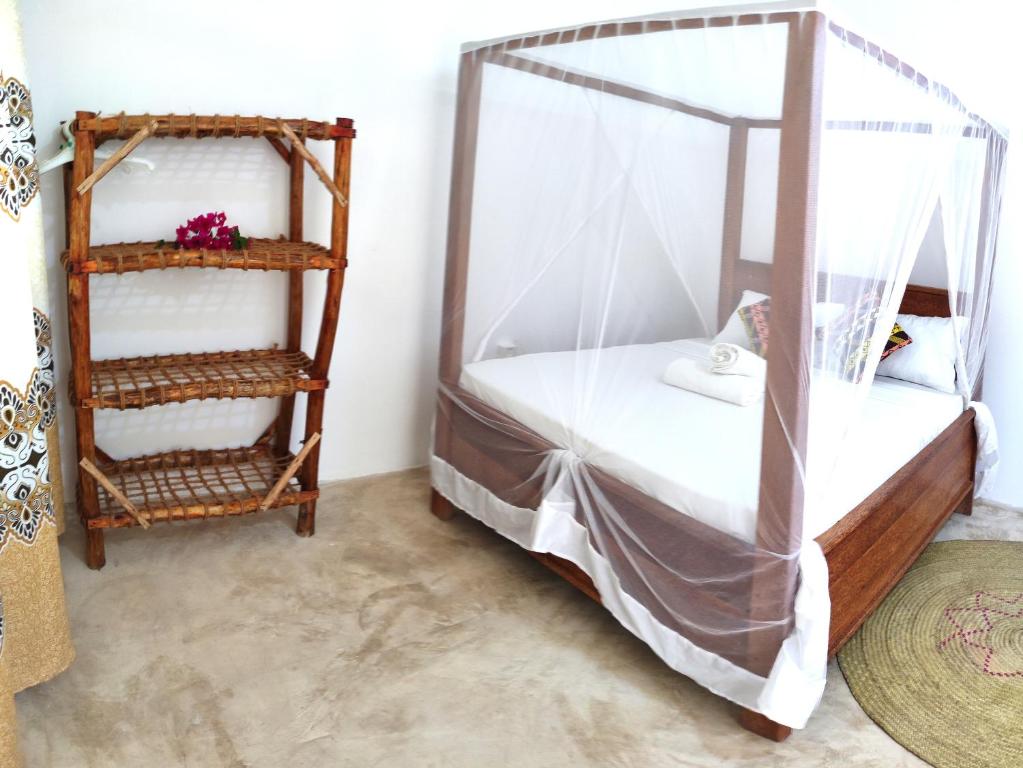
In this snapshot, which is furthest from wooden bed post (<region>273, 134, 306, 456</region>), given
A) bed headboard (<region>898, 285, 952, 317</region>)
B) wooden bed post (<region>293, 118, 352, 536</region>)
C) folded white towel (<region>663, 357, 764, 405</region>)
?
bed headboard (<region>898, 285, 952, 317</region>)

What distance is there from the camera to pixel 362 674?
2158 mm

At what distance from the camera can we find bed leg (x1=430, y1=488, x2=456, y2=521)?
3.08 meters

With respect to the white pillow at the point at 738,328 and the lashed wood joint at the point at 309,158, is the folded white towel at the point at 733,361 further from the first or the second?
the lashed wood joint at the point at 309,158

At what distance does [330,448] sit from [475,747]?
5.40 ft

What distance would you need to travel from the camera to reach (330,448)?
Answer: 334cm

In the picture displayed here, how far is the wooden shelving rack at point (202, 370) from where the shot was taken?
233 centimetres

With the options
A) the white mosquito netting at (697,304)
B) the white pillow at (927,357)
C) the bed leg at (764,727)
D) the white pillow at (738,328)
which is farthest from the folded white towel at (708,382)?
the white pillow at (927,357)

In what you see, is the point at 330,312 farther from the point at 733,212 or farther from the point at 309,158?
the point at 733,212

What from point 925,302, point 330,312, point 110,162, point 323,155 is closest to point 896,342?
point 925,302

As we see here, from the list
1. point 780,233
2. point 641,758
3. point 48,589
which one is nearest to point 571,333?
point 780,233

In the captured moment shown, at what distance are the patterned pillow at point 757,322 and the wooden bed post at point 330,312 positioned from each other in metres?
1.22

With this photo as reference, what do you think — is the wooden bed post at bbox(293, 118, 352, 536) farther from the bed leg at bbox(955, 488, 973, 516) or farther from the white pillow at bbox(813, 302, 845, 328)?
the bed leg at bbox(955, 488, 973, 516)

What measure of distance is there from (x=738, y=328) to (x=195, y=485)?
1.88 metres

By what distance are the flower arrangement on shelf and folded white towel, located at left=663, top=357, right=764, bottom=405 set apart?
1.38 m
